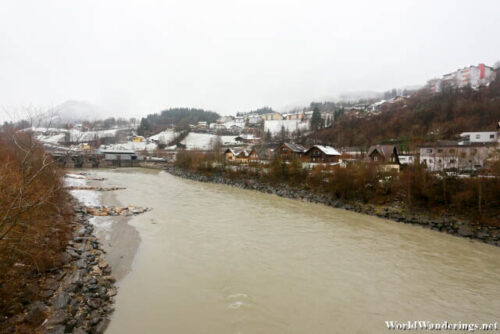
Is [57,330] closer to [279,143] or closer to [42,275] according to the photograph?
[42,275]

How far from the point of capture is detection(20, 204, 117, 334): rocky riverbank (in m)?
4.54

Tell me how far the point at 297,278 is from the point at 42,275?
20.1 feet

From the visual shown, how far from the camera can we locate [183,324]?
17.1 feet

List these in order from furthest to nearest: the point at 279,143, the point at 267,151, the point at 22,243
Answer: the point at 279,143, the point at 267,151, the point at 22,243

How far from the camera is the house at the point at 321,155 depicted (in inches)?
1275

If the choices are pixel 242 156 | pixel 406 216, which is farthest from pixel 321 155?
pixel 406 216

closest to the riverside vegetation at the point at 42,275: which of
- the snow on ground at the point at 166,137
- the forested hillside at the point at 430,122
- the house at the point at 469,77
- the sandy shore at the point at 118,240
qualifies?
the sandy shore at the point at 118,240

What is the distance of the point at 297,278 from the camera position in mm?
7195

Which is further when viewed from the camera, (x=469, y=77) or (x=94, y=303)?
(x=469, y=77)

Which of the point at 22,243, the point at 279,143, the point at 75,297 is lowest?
the point at 75,297

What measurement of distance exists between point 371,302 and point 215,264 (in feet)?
14.0

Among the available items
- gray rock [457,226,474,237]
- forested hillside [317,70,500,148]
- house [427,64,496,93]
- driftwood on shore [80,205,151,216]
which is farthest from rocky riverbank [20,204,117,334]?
house [427,64,496,93]

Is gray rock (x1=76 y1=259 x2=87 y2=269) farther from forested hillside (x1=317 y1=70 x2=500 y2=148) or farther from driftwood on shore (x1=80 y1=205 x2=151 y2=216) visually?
forested hillside (x1=317 y1=70 x2=500 y2=148)

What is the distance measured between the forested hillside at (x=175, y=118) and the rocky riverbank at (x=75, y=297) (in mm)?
105139
